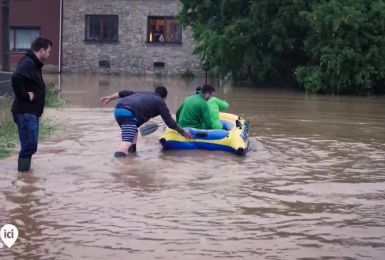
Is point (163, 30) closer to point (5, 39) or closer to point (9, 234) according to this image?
point (5, 39)

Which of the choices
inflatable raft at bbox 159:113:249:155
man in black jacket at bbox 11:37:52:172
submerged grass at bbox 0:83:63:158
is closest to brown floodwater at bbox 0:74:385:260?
inflatable raft at bbox 159:113:249:155

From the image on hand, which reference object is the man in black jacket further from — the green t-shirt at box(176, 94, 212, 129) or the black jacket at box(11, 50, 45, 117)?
the green t-shirt at box(176, 94, 212, 129)

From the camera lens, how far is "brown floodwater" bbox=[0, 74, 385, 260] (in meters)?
6.21

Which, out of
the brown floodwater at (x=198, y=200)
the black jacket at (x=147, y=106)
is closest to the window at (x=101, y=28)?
the brown floodwater at (x=198, y=200)

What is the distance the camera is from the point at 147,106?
11047 millimetres

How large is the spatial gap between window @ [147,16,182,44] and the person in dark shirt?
29921 mm

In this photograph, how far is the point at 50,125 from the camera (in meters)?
14.2

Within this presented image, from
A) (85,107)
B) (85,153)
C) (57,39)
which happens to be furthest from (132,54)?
(85,153)

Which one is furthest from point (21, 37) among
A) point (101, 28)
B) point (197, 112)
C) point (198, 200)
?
point (198, 200)

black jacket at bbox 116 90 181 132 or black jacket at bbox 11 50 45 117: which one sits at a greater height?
black jacket at bbox 11 50 45 117

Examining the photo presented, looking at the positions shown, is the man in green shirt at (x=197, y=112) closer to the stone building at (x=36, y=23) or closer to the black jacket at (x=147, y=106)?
the black jacket at (x=147, y=106)

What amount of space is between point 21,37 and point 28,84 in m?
34.1

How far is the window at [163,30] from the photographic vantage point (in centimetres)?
4072

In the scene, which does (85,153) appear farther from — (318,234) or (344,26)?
(344,26)
